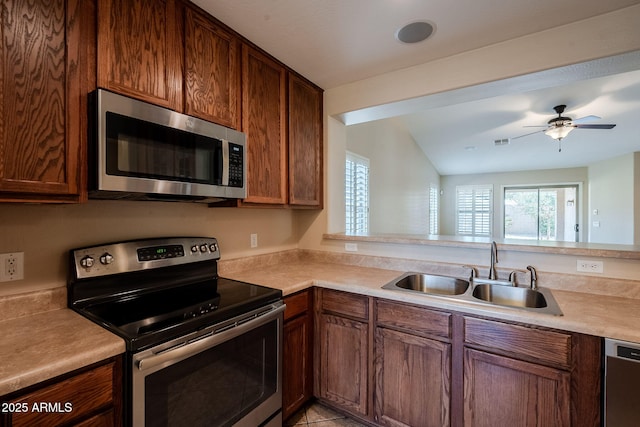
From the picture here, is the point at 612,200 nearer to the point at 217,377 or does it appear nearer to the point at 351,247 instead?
the point at 351,247

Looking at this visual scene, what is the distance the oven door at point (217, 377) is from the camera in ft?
3.34

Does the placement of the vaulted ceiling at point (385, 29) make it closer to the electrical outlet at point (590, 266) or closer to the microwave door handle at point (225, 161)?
the microwave door handle at point (225, 161)

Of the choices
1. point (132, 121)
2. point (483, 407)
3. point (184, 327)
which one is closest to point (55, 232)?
point (132, 121)

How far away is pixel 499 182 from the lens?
7.77 m

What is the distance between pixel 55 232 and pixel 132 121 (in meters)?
0.64

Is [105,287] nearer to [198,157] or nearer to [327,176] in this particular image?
[198,157]

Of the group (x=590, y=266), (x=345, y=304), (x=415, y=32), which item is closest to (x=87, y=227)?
Result: (x=345, y=304)

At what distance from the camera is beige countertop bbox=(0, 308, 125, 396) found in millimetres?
798

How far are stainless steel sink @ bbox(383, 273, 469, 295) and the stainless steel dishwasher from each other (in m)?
0.76

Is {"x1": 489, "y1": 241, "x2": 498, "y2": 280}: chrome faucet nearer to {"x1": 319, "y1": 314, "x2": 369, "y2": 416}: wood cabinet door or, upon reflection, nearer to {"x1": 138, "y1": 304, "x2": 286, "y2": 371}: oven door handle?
{"x1": 319, "y1": 314, "x2": 369, "y2": 416}: wood cabinet door

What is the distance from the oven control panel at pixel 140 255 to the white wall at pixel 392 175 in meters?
2.23

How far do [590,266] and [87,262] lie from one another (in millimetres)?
2634

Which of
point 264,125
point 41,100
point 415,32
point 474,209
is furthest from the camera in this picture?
point 474,209

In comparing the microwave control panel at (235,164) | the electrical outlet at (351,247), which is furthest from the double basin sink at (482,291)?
the microwave control panel at (235,164)
